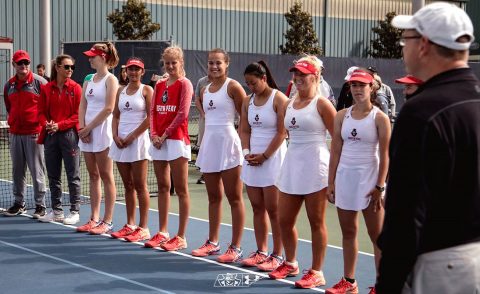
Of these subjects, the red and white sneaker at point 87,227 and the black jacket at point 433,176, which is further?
the red and white sneaker at point 87,227

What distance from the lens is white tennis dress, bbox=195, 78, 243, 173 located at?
7.11 m

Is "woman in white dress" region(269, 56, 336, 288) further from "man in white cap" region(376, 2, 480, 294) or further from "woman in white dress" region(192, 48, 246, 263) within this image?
"man in white cap" region(376, 2, 480, 294)

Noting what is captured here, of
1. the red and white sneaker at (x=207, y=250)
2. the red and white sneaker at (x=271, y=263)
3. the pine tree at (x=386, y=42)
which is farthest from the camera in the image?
the pine tree at (x=386, y=42)

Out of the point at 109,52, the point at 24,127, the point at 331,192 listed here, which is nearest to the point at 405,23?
the point at 331,192

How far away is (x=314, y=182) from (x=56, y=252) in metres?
2.74

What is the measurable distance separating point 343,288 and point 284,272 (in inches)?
29.0

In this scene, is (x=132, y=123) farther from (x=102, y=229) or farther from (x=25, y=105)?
(x=25, y=105)

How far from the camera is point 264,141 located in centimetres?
667

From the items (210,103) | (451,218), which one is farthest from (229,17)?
(451,218)

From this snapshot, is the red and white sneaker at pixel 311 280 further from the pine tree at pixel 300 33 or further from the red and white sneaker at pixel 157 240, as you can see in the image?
the pine tree at pixel 300 33

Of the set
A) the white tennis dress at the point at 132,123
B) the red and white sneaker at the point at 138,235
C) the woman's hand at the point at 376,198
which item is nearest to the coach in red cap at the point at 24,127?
the white tennis dress at the point at 132,123

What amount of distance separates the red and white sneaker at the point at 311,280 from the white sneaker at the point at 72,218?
345 cm

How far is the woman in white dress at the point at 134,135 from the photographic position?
7.96 metres

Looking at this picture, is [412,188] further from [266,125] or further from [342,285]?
[266,125]
